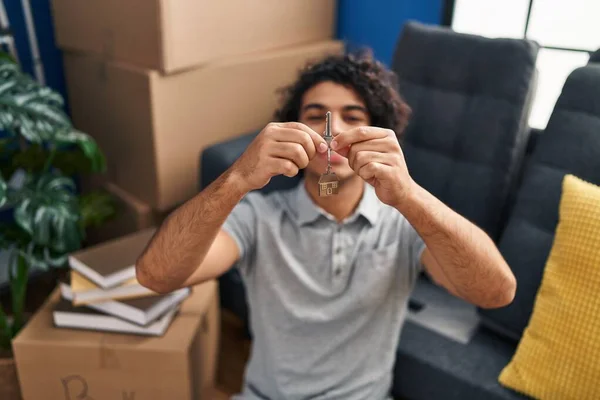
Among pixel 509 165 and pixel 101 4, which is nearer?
pixel 509 165

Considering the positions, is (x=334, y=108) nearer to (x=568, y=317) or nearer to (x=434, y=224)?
(x=434, y=224)

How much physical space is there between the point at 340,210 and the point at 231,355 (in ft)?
3.01

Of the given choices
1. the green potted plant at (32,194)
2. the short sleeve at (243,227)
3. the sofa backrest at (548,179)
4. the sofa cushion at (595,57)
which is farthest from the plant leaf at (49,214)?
the sofa cushion at (595,57)

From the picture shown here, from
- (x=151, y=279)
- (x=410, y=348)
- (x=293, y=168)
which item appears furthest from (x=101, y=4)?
(x=410, y=348)

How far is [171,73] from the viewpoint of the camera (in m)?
1.78

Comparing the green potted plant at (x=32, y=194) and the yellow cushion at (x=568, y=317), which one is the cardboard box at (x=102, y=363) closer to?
the green potted plant at (x=32, y=194)

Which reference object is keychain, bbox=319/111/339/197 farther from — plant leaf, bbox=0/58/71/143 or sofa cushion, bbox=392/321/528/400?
plant leaf, bbox=0/58/71/143

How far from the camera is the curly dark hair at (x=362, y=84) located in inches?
48.4

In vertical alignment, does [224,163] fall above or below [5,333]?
above

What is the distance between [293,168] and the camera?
2.87ft

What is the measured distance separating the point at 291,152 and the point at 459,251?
346 mm

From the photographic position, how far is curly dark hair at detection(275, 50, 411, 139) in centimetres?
123

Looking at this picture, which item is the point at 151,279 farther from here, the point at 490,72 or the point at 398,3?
the point at 398,3

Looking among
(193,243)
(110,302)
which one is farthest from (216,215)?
(110,302)
